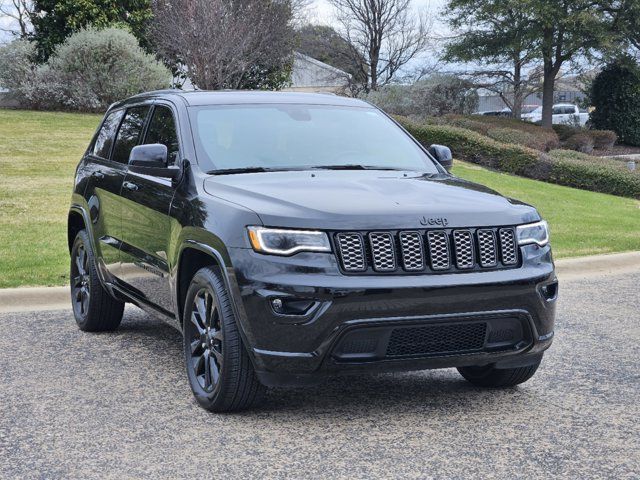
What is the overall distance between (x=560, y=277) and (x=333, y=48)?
38.4 m

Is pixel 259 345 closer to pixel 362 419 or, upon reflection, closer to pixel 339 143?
pixel 362 419

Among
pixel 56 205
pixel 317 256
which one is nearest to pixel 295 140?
pixel 317 256

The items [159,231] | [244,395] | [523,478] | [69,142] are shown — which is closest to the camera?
[523,478]

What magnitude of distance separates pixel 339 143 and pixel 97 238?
2.07 m

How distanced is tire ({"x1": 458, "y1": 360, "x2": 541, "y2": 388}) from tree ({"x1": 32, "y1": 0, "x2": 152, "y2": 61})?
102 feet

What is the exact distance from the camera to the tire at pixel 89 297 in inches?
288

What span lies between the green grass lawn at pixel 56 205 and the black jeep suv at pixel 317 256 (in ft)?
12.7

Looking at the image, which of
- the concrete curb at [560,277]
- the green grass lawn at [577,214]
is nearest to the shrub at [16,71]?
the green grass lawn at [577,214]

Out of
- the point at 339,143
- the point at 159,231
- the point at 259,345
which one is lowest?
the point at 259,345

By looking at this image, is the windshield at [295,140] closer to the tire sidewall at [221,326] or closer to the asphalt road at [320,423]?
the tire sidewall at [221,326]

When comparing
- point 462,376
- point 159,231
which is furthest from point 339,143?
point 462,376

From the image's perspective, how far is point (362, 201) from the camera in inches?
195

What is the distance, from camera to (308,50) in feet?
163

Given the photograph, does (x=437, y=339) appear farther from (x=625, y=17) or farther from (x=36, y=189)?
(x=625, y=17)
